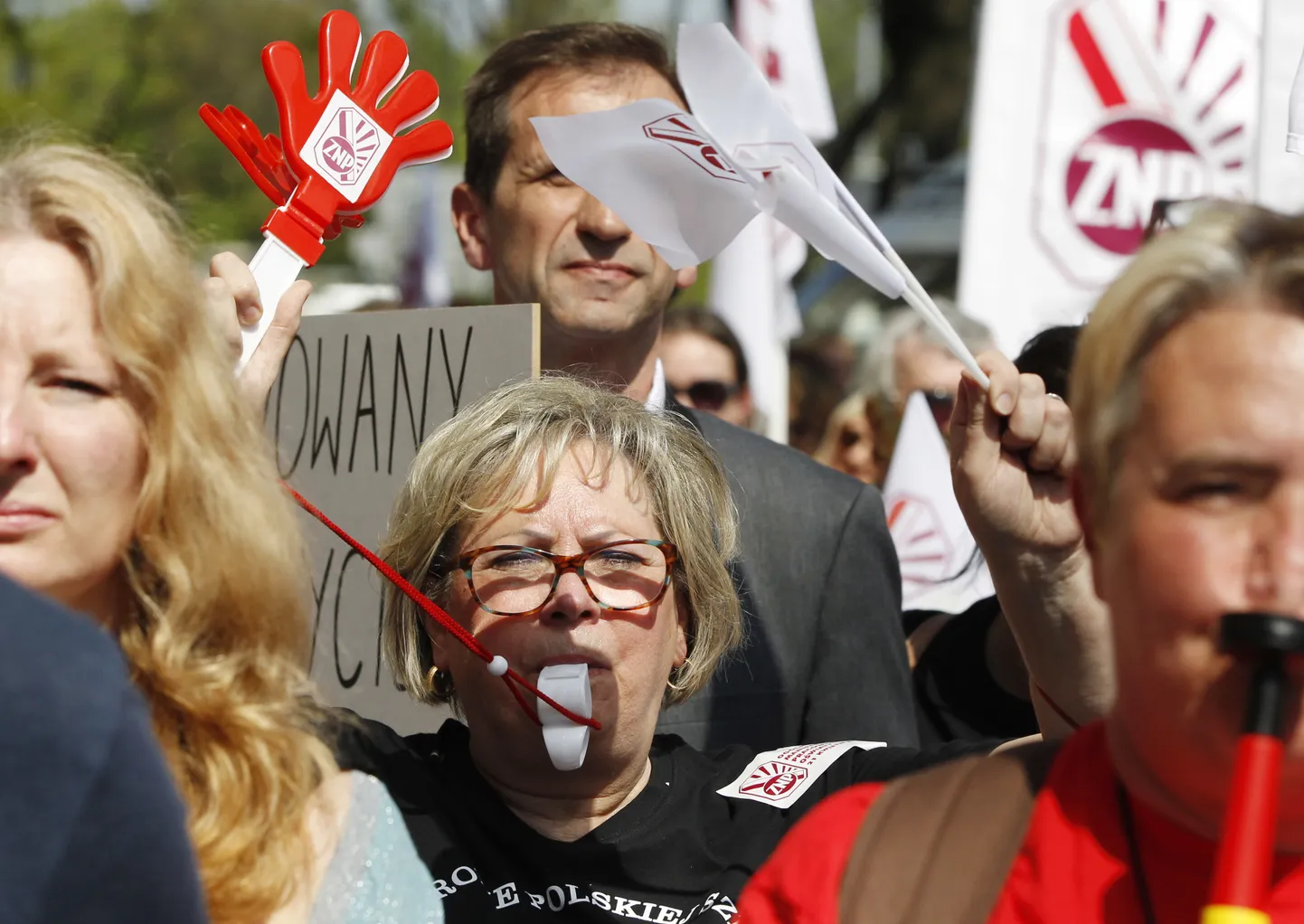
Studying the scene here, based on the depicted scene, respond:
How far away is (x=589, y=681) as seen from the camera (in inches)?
78.2

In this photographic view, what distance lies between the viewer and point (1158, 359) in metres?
1.17

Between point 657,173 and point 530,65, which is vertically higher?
A: point 530,65

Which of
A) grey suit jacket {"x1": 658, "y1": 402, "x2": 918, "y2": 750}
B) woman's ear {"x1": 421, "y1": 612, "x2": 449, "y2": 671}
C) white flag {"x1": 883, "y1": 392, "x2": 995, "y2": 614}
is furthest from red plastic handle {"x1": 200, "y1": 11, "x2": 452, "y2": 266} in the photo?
white flag {"x1": 883, "y1": 392, "x2": 995, "y2": 614}

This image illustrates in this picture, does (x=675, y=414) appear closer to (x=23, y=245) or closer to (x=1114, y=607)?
(x=23, y=245)

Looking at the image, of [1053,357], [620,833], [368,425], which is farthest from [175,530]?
[1053,357]

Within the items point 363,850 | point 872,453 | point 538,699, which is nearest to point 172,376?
point 363,850

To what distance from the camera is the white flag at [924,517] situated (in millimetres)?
3926

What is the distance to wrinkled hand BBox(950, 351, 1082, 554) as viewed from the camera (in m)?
1.92

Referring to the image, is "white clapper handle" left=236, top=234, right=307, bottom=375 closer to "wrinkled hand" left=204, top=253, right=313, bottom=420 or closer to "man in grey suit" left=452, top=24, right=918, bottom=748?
"wrinkled hand" left=204, top=253, right=313, bottom=420

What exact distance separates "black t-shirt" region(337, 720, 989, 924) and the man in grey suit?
1.57 feet

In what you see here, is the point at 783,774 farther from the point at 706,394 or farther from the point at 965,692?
the point at 706,394

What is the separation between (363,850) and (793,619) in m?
1.18

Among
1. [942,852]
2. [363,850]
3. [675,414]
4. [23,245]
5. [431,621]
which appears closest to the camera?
[942,852]

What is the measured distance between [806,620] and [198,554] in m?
1.31
